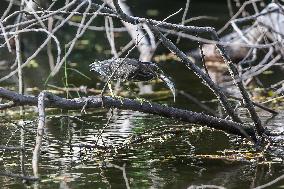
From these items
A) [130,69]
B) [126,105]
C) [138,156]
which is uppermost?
[130,69]

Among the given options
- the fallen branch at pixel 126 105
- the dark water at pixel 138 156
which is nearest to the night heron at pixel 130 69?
the fallen branch at pixel 126 105

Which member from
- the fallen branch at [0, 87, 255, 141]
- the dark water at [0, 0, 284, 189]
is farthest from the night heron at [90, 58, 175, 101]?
the dark water at [0, 0, 284, 189]

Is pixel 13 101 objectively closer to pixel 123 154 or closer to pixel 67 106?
pixel 67 106

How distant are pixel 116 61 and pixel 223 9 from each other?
1231 cm

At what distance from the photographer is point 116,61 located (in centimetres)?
571

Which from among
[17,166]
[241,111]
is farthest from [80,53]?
[17,166]

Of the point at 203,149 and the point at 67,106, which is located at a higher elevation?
the point at 67,106

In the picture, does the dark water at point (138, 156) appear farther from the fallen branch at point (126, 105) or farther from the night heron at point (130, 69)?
the night heron at point (130, 69)

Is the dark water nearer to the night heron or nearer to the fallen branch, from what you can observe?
the fallen branch

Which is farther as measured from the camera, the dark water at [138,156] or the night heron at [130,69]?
the night heron at [130,69]

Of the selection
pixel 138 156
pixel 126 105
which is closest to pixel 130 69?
pixel 126 105

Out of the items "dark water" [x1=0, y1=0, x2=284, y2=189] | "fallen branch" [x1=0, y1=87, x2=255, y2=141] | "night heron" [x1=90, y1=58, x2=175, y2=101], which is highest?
"night heron" [x1=90, y1=58, x2=175, y2=101]

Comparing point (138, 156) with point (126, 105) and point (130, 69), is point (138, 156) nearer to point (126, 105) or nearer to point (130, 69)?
point (126, 105)

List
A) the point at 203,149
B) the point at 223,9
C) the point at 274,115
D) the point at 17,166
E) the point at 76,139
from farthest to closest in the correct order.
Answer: the point at 223,9 < the point at 274,115 < the point at 76,139 < the point at 203,149 < the point at 17,166
